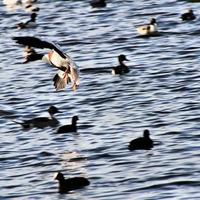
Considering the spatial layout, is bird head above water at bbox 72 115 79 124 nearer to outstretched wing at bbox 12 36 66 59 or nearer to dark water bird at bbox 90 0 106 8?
outstretched wing at bbox 12 36 66 59

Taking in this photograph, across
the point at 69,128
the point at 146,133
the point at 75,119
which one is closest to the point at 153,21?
the point at 75,119

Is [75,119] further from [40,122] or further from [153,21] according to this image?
[153,21]

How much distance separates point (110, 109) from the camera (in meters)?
39.8


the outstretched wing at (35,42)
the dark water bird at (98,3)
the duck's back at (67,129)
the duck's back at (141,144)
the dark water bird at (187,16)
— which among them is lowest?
the dark water bird at (98,3)

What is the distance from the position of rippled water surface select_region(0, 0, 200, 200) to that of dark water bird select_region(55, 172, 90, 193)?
20 cm

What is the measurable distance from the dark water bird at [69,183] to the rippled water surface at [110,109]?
0.67 feet

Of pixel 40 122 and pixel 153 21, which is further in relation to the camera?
pixel 153 21

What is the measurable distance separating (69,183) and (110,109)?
1072 cm

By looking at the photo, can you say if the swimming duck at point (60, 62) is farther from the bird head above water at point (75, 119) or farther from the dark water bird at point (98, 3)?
the dark water bird at point (98, 3)

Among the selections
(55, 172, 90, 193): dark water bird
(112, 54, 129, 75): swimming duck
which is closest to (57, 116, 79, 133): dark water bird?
(55, 172, 90, 193): dark water bird

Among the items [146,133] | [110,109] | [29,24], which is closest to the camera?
[146,133]

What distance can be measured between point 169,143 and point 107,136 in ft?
8.10

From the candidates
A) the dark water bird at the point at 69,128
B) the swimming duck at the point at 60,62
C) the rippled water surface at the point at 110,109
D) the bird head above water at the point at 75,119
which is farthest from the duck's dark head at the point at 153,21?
the swimming duck at the point at 60,62

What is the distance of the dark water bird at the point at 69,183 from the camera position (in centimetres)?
2906
